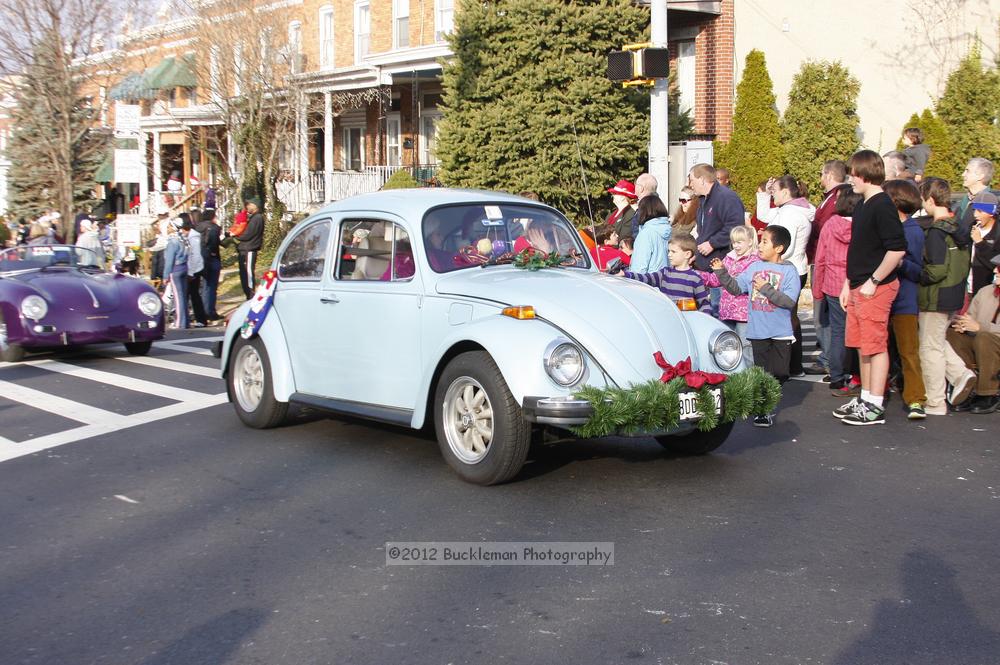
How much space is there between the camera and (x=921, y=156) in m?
14.2

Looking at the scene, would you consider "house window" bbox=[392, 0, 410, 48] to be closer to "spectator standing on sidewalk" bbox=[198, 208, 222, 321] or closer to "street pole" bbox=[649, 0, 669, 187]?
"spectator standing on sidewalk" bbox=[198, 208, 222, 321]

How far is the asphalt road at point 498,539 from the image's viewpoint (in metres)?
4.14

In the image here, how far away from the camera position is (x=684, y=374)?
20.4ft

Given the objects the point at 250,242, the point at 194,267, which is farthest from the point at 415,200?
the point at 250,242

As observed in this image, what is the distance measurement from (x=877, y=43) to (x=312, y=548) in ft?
79.7

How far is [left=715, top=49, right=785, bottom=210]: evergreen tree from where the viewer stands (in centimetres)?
2391

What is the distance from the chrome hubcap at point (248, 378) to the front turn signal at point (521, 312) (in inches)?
108

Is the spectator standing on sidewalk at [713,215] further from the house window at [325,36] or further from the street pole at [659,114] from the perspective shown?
the house window at [325,36]

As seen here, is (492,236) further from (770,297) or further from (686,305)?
(770,297)

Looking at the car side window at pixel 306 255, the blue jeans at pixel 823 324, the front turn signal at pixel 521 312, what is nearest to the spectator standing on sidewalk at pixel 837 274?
the blue jeans at pixel 823 324

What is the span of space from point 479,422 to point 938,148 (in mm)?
21534

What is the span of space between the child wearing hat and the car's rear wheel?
1081cm

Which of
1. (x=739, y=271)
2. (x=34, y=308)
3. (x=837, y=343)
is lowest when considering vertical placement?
(x=837, y=343)

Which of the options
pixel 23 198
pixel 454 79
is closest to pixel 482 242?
pixel 454 79
